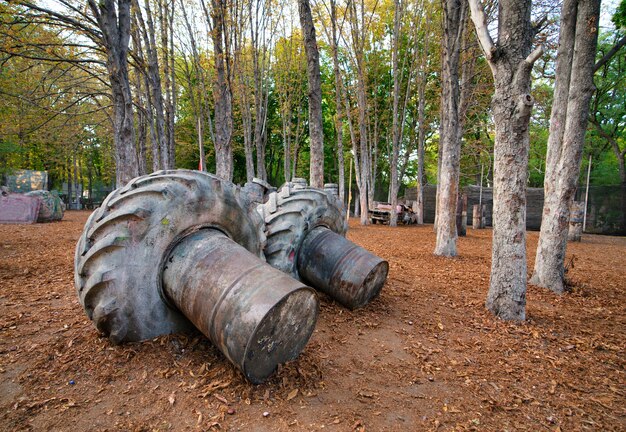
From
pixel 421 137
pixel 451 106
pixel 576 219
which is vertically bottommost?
pixel 576 219

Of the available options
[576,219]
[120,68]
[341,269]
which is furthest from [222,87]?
[576,219]

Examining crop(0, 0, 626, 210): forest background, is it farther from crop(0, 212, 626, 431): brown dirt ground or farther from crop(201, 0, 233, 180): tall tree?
crop(0, 212, 626, 431): brown dirt ground

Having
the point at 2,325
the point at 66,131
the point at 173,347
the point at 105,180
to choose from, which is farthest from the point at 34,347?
the point at 105,180

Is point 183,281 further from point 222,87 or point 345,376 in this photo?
point 222,87

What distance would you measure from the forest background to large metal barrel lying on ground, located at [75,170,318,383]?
701 cm

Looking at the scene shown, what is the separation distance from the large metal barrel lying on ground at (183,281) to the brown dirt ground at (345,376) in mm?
230

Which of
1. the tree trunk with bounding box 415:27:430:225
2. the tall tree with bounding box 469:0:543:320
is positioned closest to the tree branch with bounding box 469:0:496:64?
the tall tree with bounding box 469:0:543:320

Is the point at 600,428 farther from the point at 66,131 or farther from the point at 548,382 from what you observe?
the point at 66,131

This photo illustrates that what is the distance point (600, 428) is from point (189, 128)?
1183 inches

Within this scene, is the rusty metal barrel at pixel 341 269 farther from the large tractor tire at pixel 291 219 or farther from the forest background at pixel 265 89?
the forest background at pixel 265 89

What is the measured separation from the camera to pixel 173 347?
82.8 inches

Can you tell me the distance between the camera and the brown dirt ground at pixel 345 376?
65.1 inches

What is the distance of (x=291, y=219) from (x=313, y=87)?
497cm

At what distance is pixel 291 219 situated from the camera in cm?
335
